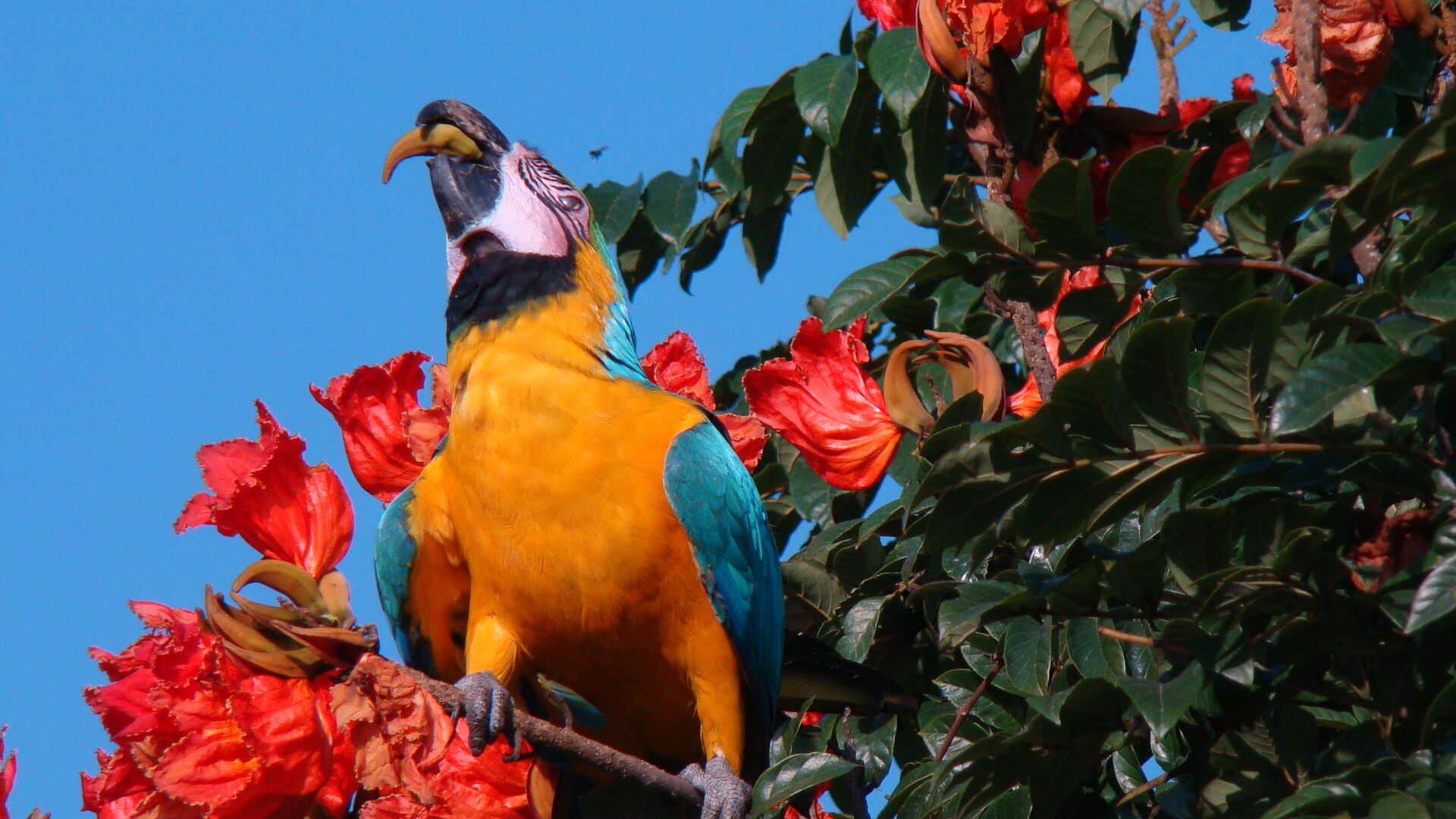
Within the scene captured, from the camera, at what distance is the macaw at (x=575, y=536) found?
10.1 feet

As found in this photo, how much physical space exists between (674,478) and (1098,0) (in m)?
1.43

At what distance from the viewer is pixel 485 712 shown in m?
2.90

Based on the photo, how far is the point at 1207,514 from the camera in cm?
224

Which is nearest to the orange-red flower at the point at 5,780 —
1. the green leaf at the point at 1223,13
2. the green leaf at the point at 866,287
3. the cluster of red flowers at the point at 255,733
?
the cluster of red flowers at the point at 255,733

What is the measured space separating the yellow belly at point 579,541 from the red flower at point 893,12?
→ 3.39ft

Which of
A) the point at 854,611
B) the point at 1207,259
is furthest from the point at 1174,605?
the point at 854,611

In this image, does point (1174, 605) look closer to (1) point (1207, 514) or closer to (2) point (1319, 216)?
(1) point (1207, 514)

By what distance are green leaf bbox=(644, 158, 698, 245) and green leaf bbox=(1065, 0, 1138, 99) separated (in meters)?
1.12

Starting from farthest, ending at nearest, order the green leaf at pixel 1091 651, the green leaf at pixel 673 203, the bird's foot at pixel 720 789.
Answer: the green leaf at pixel 673 203
the bird's foot at pixel 720 789
the green leaf at pixel 1091 651

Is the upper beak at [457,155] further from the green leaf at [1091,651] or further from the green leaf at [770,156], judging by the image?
the green leaf at [1091,651]

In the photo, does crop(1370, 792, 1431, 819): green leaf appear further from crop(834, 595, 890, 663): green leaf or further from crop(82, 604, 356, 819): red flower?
crop(82, 604, 356, 819): red flower

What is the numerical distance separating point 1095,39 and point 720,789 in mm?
1933

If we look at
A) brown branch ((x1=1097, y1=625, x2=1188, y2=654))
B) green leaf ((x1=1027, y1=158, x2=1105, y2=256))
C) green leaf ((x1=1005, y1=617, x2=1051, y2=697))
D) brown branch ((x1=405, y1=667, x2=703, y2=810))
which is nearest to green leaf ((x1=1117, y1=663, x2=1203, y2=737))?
brown branch ((x1=1097, y1=625, x2=1188, y2=654))

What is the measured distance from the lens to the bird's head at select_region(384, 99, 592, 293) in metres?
3.47
